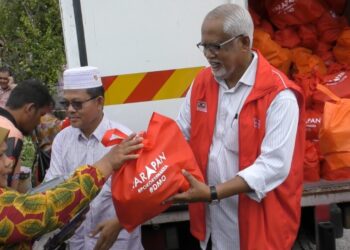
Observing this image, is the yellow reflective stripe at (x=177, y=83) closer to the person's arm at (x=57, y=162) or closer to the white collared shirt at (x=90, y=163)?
the white collared shirt at (x=90, y=163)

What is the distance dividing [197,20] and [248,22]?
69cm

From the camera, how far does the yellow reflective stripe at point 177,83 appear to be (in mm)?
2887

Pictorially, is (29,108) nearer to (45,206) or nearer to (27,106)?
(27,106)

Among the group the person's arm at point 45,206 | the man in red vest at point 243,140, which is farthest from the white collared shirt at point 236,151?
the person's arm at point 45,206

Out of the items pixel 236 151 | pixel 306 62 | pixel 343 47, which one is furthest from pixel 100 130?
pixel 343 47

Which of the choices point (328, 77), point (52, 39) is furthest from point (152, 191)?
point (52, 39)

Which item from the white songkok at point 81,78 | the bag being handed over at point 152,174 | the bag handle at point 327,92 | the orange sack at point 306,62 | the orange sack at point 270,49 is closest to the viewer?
the bag being handed over at point 152,174

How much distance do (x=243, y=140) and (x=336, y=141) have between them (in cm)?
111

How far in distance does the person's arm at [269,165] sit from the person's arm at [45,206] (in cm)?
34

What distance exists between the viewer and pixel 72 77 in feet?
8.39

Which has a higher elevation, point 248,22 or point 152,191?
point 248,22

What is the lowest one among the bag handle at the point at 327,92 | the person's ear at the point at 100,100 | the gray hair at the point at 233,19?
the bag handle at the point at 327,92

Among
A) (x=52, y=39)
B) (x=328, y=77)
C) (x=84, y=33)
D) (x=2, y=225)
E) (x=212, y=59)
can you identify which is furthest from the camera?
(x=52, y=39)

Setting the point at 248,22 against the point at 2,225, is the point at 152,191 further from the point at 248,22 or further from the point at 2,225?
the point at 248,22
